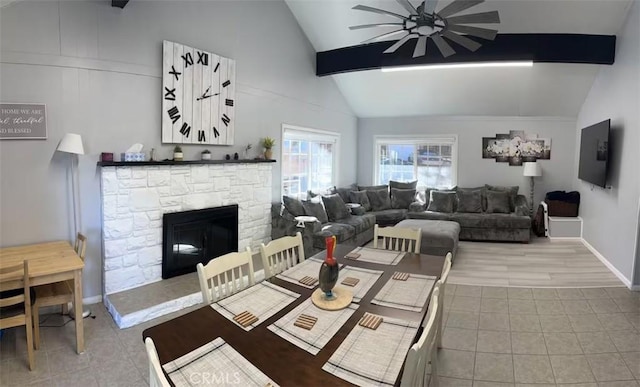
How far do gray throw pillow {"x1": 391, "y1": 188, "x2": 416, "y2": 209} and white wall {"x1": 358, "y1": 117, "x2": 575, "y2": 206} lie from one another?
1.06 m

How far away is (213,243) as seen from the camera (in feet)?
14.5

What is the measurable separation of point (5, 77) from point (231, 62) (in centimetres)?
231

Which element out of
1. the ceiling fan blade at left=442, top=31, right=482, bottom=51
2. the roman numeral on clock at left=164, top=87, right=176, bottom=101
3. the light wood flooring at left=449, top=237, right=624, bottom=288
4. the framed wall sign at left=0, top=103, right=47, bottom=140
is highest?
the ceiling fan blade at left=442, top=31, right=482, bottom=51

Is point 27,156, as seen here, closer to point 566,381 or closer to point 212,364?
point 212,364

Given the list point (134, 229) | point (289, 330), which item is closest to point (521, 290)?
point (289, 330)

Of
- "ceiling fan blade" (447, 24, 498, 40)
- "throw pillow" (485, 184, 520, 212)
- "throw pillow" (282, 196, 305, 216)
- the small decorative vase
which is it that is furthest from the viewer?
"throw pillow" (485, 184, 520, 212)

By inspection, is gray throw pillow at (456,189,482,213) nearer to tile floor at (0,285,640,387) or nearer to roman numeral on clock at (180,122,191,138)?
tile floor at (0,285,640,387)

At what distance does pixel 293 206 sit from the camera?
5352 mm

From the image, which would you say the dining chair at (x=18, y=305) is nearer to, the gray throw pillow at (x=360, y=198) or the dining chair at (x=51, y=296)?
the dining chair at (x=51, y=296)

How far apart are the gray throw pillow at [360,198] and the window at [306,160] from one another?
0.56m

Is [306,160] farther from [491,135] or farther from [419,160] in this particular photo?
[491,135]

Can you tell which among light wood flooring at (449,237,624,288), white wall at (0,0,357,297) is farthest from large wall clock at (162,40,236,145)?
light wood flooring at (449,237,624,288)

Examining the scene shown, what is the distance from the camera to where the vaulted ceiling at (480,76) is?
4.57 metres

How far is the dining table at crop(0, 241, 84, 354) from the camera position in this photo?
250cm
